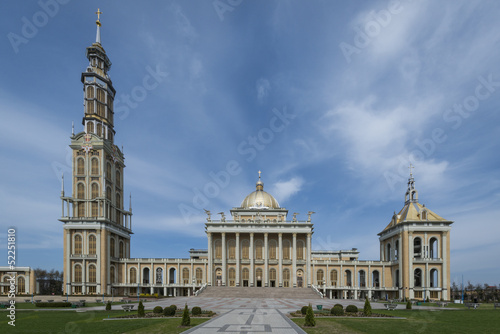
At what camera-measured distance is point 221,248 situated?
86.1 m

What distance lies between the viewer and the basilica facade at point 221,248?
73.6m

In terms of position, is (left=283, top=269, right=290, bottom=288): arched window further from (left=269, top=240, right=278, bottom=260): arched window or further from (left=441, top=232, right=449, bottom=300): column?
(left=441, top=232, right=449, bottom=300): column

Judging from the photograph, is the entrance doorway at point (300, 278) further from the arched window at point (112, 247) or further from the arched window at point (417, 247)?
the arched window at point (112, 247)

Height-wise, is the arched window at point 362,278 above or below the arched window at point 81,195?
below

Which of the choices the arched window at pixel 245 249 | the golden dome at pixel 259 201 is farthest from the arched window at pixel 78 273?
the golden dome at pixel 259 201

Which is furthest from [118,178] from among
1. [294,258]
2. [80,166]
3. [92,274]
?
[294,258]

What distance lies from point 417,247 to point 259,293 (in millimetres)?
35065

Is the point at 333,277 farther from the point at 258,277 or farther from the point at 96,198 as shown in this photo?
the point at 96,198

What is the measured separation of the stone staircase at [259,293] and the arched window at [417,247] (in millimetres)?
22943

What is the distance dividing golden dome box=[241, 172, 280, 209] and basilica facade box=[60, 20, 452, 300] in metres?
0.93

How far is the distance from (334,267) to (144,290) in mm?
41192

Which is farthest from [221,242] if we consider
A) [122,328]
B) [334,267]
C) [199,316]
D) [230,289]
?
[122,328]

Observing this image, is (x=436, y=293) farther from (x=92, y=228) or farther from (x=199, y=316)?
(x=92, y=228)

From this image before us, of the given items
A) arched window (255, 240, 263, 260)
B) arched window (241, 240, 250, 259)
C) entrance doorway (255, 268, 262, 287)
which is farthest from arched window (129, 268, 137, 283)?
arched window (255, 240, 263, 260)
